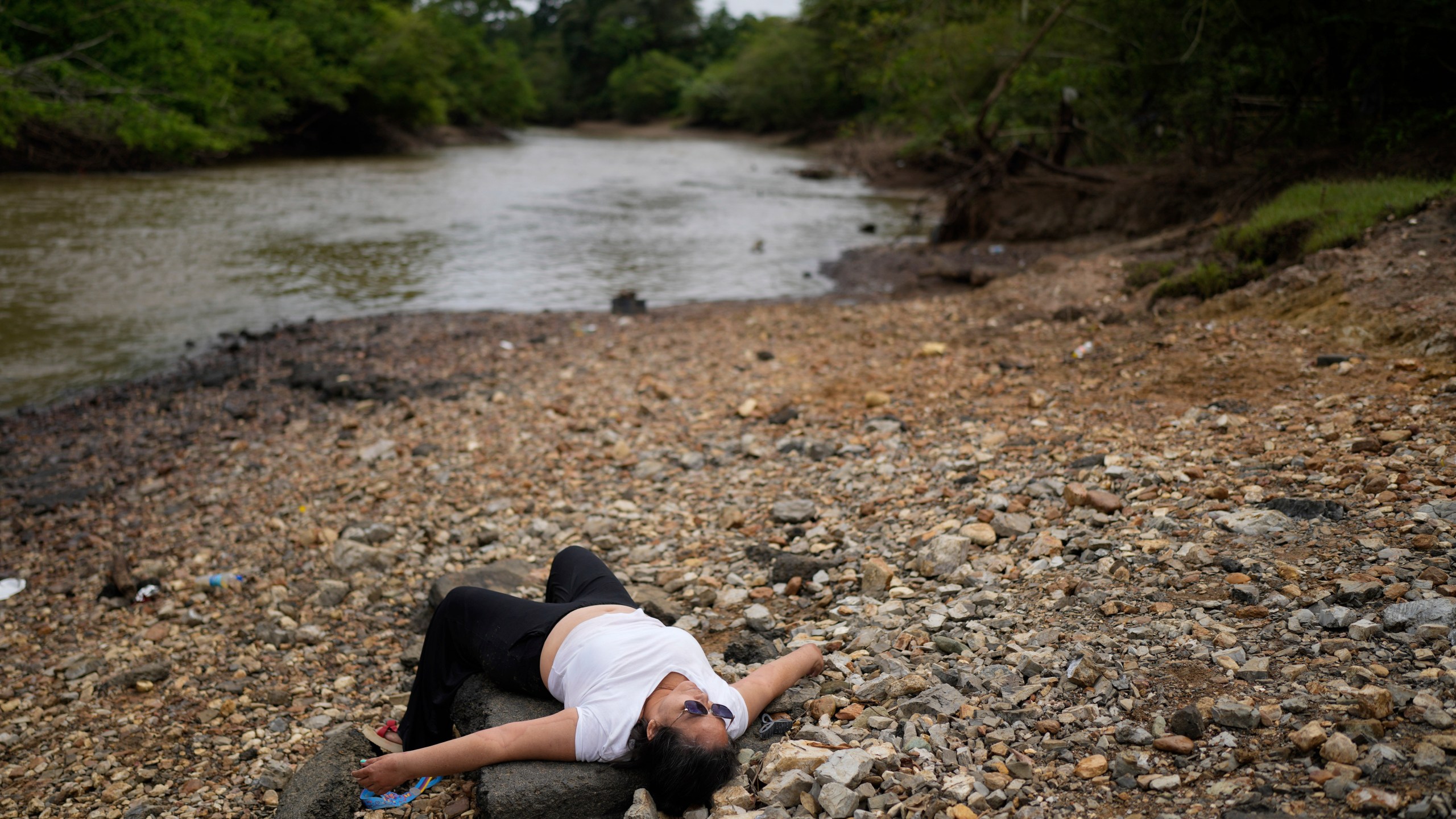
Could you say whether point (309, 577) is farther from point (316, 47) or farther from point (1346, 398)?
point (316, 47)

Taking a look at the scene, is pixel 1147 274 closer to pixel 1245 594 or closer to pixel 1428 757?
pixel 1245 594

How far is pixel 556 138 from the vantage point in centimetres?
5350

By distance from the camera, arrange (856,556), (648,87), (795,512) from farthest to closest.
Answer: (648,87) → (795,512) → (856,556)

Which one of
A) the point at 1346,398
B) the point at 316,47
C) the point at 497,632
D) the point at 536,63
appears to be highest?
the point at 536,63

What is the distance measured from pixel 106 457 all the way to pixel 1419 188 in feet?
36.5

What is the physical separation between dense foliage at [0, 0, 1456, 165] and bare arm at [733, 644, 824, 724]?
9488 millimetres

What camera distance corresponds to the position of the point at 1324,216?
762cm

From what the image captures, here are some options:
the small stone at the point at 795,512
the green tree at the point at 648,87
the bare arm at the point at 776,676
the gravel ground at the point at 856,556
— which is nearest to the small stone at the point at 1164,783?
the gravel ground at the point at 856,556

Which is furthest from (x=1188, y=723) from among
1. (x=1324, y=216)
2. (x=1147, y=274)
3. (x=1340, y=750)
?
(x=1147, y=274)

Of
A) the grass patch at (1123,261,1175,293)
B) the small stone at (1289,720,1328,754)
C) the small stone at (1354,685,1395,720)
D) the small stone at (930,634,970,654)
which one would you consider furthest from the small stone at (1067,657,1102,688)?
the grass patch at (1123,261,1175,293)

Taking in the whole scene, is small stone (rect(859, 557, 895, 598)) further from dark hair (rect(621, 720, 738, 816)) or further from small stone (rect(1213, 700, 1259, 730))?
small stone (rect(1213, 700, 1259, 730))

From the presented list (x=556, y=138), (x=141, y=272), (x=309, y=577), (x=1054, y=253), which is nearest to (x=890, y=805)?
(x=309, y=577)

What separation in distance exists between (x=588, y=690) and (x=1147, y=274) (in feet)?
26.4

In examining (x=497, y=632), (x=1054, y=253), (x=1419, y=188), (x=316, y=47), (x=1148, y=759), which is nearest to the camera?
(x=1148, y=759)
